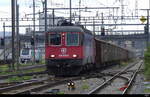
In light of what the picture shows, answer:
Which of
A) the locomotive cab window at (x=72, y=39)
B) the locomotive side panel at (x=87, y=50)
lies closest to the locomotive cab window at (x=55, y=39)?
the locomotive cab window at (x=72, y=39)

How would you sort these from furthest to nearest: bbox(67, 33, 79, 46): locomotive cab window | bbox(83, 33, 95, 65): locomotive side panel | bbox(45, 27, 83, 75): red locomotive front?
bbox(83, 33, 95, 65): locomotive side panel → bbox(67, 33, 79, 46): locomotive cab window → bbox(45, 27, 83, 75): red locomotive front

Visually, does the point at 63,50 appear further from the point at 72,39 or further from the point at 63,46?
the point at 72,39

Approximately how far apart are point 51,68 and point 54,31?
2201mm

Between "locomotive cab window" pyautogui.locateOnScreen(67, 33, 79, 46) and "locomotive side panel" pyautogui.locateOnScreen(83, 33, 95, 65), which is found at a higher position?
"locomotive cab window" pyautogui.locateOnScreen(67, 33, 79, 46)

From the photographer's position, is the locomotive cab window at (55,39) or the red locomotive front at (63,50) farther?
the locomotive cab window at (55,39)

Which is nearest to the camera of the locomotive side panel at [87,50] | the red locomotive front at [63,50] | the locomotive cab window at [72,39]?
the red locomotive front at [63,50]

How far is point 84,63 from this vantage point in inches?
998

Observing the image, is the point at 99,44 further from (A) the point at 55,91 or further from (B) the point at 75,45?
(A) the point at 55,91

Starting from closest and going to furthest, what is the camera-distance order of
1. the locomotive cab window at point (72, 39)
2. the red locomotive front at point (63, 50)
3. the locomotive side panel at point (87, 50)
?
the red locomotive front at point (63, 50), the locomotive cab window at point (72, 39), the locomotive side panel at point (87, 50)

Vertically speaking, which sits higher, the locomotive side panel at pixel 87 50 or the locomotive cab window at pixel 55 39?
the locomotive cab window at pixel 55 39

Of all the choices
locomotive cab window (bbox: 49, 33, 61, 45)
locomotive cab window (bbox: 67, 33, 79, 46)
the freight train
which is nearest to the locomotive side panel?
the freight train

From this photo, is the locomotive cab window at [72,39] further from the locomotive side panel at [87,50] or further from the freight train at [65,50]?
the locomotive side panel at [87,50]

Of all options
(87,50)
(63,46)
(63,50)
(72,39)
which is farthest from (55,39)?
(87,50)

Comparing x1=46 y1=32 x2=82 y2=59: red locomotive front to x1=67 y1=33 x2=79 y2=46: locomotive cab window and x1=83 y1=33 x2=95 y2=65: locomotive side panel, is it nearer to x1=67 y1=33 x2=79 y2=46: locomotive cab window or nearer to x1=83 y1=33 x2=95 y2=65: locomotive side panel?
x1=67 y1=33 x2=79 y2=46: locomotive cab window
